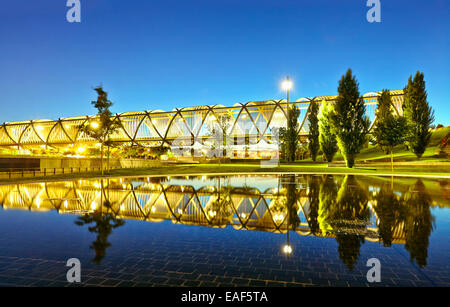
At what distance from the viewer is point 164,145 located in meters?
81.8

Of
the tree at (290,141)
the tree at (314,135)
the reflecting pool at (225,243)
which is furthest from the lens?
the tree at (314,135)

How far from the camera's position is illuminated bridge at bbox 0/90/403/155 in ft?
229

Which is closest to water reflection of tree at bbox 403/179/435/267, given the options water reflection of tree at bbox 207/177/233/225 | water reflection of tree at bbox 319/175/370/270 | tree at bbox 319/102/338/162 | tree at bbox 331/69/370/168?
water reflection of tree at bbox 319/175/370/270

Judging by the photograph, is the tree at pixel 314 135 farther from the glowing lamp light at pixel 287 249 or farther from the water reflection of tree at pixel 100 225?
the glowing lamp light at pixel 287 249

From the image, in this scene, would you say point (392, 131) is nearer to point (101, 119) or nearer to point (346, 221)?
point (346, 221)

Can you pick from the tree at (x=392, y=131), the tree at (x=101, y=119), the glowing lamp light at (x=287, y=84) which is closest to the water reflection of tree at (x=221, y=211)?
the tree at (x=101, y=119)

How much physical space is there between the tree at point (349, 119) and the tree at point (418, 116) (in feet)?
32.2

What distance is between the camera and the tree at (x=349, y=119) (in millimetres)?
35062

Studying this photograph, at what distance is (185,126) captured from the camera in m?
83.4

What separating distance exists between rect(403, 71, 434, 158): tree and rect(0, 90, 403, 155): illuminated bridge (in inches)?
808

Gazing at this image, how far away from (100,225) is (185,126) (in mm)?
77231

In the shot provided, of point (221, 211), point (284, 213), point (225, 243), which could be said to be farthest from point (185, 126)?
point (225, 243)

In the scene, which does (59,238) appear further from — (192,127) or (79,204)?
(192,127)
